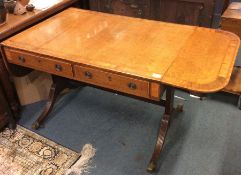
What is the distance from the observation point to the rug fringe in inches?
70.4

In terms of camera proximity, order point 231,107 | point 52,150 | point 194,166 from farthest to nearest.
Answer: point 231,107 < point 52,150 < point 194,166

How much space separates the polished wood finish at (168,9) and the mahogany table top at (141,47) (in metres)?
0.74

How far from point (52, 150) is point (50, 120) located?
1.11ft

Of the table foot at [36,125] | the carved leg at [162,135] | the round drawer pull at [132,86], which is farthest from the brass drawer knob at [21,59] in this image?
the carved leg at [162,135]

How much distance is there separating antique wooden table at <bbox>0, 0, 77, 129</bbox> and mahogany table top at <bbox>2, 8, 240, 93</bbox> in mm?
58

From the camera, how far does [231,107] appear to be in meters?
2.24

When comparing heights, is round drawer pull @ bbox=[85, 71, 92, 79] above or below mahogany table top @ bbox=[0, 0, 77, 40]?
below

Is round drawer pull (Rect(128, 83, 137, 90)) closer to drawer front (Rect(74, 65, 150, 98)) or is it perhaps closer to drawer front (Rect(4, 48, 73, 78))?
drawer front (Rect(74, 65, 150, 98))

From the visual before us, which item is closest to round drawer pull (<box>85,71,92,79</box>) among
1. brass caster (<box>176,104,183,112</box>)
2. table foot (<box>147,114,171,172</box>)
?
table foot (<box>147,114,171,172</box>)

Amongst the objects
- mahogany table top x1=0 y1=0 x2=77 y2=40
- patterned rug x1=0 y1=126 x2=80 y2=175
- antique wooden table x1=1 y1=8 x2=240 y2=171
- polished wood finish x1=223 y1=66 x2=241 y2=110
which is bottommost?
patterned rug x1=0 y1=126 x2=80 y2=175

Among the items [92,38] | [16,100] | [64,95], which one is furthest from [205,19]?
[16,100]

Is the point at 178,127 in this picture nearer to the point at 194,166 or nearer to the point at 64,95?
the point at 194,166

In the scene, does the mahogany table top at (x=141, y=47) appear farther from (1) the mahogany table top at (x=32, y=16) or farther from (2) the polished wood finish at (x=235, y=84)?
(2) the polished wood finish at (x=235, y=84)

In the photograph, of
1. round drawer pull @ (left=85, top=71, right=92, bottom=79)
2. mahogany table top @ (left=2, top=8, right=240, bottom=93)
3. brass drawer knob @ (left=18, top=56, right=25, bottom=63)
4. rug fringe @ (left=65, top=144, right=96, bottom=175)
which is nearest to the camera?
mahogany table top @ (left=2, top=8, right=240, bottom=93)
